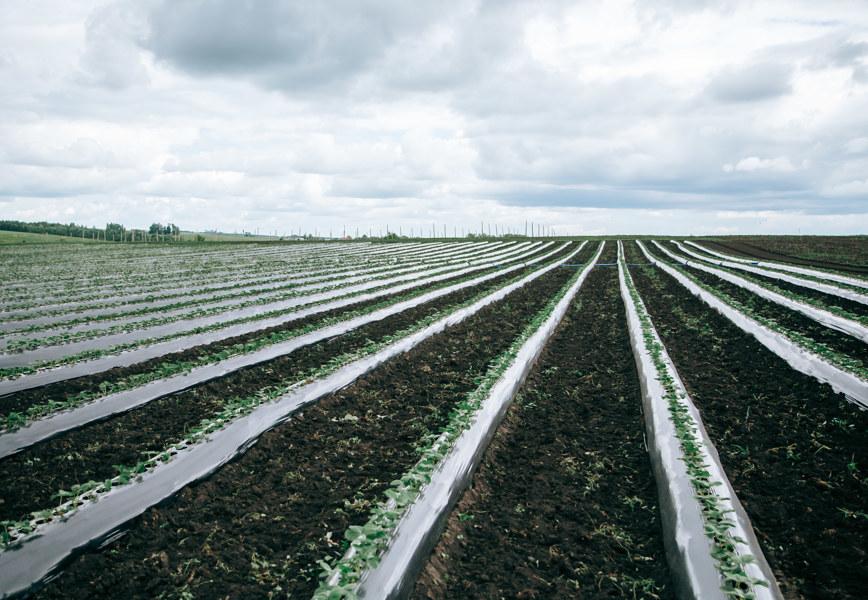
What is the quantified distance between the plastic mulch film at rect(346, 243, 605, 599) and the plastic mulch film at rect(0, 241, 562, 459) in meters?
3.60

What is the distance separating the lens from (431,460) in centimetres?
416

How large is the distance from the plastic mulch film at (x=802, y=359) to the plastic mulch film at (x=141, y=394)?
688 cm

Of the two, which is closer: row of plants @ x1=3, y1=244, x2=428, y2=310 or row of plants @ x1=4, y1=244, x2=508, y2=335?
row of plants @ x1=4, y1=244, x2=508, y2=335

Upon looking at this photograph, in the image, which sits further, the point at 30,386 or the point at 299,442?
the point at 30,386

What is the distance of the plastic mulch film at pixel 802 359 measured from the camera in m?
5.82

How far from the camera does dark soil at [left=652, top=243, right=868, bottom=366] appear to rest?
8.00m

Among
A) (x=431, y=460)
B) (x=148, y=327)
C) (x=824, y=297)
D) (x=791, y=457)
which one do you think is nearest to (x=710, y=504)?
(x=791, y=457)

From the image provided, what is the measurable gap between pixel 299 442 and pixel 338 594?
2.43m

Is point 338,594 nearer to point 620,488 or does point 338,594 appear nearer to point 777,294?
point 620,488

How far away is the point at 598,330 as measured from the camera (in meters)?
9.88

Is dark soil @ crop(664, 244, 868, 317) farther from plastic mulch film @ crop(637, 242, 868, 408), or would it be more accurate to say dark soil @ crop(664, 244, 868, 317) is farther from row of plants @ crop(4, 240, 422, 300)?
row of plants @ crop(4, 240, 422, 300)

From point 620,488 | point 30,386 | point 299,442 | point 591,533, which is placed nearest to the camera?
Answer: point 591,533

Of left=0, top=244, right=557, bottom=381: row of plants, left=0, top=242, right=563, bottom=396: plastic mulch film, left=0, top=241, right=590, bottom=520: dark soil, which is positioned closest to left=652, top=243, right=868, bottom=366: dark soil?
left=0, top=241, right=590, bottom=520: dark soil

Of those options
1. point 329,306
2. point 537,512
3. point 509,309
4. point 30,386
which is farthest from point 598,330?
point 30,386
